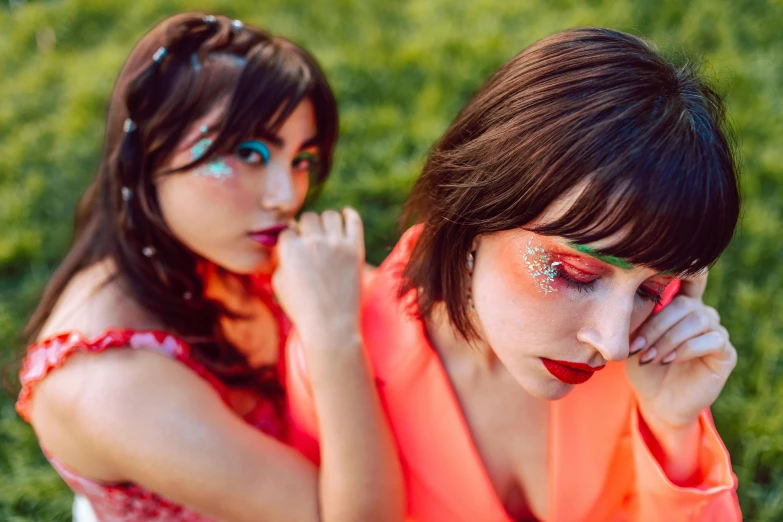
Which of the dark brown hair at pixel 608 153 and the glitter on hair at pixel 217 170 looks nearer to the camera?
the dark brown hair at pixel 608 153

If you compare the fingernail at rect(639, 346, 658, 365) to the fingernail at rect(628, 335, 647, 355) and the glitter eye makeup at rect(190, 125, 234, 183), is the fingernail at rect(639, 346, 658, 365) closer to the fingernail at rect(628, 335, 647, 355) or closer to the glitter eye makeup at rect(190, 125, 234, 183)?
the fingernail at rect(628, 335, 647, 355)

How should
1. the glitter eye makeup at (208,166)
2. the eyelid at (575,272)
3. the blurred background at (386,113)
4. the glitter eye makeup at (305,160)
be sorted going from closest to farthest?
the eyelid at (575,272)
the glitter eye makeup at (208,166)
the glitter eye makeup at (305,160)
the blurred background at (386,113)

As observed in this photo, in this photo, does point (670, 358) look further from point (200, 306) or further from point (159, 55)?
point (159, 55)

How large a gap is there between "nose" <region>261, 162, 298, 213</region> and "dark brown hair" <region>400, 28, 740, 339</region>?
68cm

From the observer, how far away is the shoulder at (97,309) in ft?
6.51

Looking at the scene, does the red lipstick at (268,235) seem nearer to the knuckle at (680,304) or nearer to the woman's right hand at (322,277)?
the woman's right hand at (322,277)

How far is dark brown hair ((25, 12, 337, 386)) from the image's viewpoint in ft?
6.46

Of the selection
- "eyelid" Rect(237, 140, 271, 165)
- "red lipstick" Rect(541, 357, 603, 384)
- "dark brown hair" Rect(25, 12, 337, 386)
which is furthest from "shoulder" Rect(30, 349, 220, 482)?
"red lipstick" Rect(541, 357, 603, 384)

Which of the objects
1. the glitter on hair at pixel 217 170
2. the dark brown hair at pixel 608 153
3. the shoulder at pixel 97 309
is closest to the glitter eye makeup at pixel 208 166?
the glitter on hair at pixel 217 170

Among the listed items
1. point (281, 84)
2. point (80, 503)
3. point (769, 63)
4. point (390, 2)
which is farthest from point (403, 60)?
point (80, 503)

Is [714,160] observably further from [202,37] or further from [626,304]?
[202,37]

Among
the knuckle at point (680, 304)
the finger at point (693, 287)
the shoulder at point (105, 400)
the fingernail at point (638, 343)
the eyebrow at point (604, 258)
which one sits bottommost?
the shoulder at point (105, 400)

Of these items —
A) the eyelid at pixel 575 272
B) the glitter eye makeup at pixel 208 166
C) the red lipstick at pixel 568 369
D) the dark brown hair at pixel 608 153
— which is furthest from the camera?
the glitter eye makeup at pixel 208 166

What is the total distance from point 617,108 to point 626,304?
0.36m
